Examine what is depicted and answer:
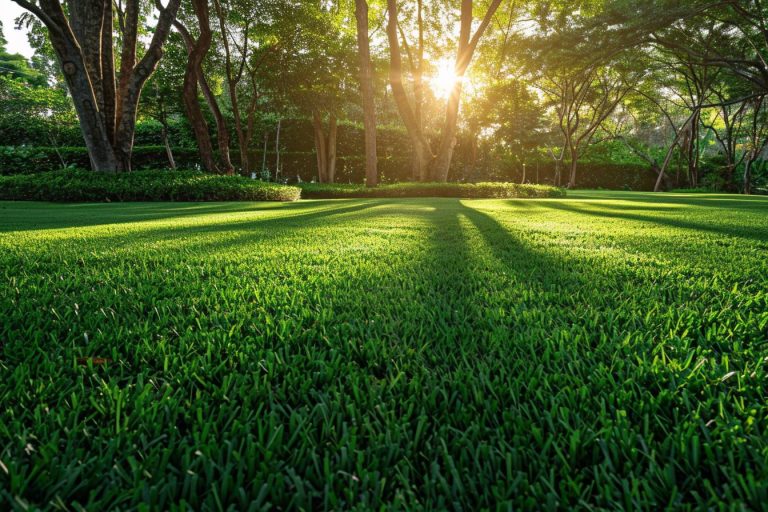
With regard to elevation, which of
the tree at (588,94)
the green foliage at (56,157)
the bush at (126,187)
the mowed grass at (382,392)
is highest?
the tree at (588,94)

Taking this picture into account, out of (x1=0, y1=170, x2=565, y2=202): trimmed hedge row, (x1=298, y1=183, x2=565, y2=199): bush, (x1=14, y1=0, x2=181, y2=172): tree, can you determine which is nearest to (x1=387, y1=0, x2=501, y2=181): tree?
(x1=298, y1=183, x2=565, y2=199): bush

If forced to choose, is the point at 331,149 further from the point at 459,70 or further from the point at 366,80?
the point at 459,70

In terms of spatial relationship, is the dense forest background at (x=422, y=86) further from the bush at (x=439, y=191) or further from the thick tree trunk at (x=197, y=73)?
the bush at (x=439, y=191)

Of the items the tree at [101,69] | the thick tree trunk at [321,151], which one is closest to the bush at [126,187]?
the tree at [101,69]

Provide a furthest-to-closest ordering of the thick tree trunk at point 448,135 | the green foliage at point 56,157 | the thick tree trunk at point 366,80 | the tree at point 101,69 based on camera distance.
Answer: the green foliage at point 56,157, the thick tree trunk at point 448,135, the thick tree trunk at point 366,80, the tree at point 101,69

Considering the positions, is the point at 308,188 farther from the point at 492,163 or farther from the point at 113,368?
the point at 492,163

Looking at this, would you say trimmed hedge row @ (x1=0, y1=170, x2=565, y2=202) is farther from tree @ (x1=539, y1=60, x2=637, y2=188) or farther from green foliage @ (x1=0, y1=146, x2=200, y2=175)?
tree @ (x1=539, y1=60, x2=637, y2=188)

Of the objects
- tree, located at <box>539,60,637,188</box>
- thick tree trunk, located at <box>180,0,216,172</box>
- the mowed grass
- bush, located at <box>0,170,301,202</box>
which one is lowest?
the mowed grass

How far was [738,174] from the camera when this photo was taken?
2486cm

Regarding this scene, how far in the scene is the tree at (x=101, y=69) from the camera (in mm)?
8578

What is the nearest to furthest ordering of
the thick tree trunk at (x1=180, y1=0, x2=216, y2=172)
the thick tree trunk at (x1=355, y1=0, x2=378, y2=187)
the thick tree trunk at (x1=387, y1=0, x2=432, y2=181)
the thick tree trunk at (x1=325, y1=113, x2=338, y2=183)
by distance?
the thick tree trunk at (x1=180, y1=0, x2=216, y2=172), the thick tree trunk at (x1=355, y1=0, x2=378, y2=187), the thick tree trunk at (x1=387, y1=0, x2=432, y2=181), the thick tree trunk at (x1=325, y1=113, x2=338, y2=183)

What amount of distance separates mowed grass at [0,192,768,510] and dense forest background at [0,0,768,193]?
10965 mm

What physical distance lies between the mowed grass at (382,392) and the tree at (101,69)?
972cm

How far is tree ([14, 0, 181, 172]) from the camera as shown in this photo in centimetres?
858
